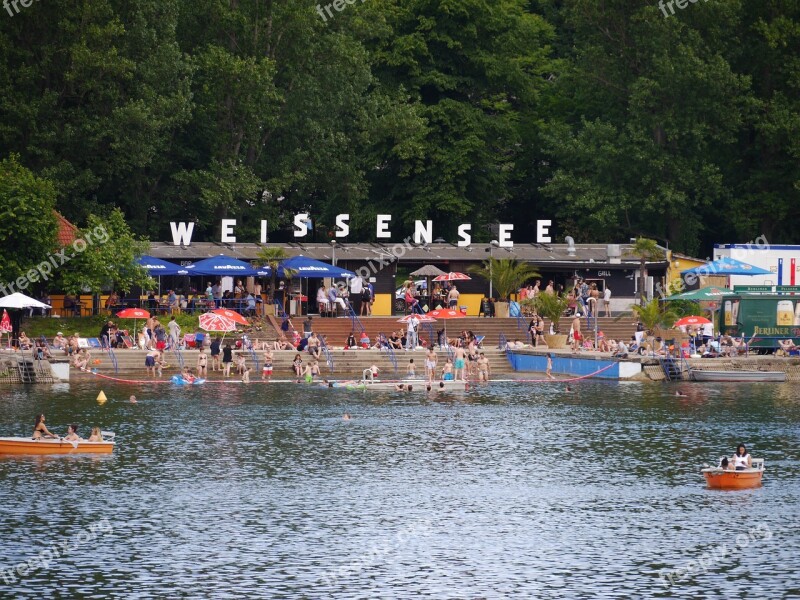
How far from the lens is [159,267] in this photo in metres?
75.6

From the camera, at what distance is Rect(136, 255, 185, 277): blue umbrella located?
75250 millimetres

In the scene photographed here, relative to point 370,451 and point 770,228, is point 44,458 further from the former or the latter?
point 770,228

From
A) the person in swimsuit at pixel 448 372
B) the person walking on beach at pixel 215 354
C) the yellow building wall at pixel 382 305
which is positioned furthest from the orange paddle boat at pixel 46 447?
the yellow building wall at pixel 382 305

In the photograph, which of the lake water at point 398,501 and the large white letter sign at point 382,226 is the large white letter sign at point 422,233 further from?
the lake water at point 398,501

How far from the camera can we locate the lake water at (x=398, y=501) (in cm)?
3206

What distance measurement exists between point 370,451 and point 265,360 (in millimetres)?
20603

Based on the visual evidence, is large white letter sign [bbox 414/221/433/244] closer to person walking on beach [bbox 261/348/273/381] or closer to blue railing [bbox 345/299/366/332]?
blue railing [bbox 345/299/366/332]

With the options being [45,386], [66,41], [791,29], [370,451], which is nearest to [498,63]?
[791,29]

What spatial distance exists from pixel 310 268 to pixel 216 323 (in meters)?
10.7

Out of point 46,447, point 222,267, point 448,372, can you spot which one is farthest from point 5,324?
point 46,447

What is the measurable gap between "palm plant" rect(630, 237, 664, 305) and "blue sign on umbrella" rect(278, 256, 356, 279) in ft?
53.0

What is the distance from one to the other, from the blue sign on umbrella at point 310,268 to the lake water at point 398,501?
15.7 meters

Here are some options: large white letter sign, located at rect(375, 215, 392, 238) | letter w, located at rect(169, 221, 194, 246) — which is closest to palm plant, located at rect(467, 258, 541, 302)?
large white letter sign, located at rect(375, 215, 392, 238)

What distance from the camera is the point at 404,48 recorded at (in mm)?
92812
